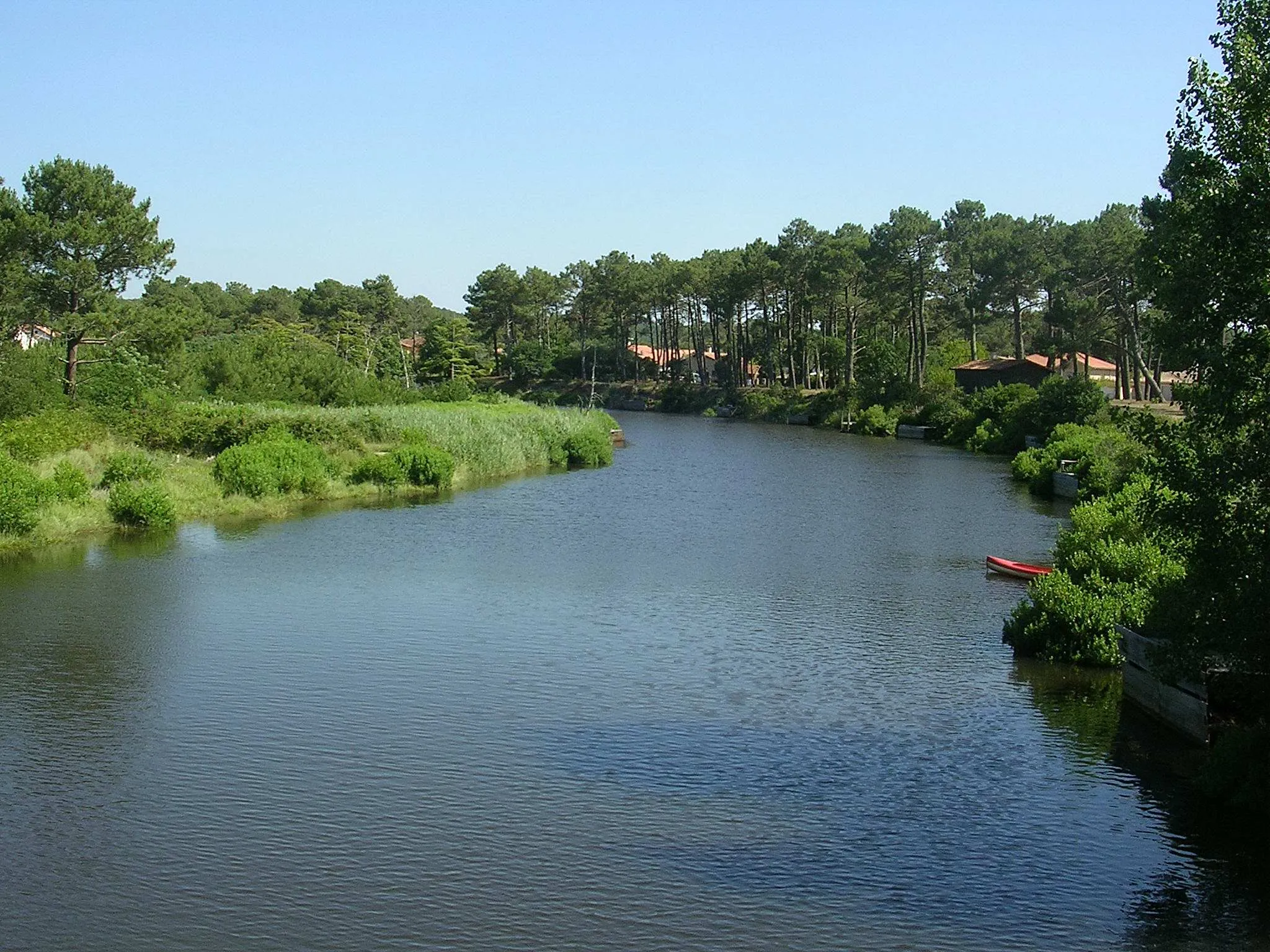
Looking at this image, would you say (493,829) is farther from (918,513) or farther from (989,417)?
(989,417)

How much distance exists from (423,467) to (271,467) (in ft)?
22.5

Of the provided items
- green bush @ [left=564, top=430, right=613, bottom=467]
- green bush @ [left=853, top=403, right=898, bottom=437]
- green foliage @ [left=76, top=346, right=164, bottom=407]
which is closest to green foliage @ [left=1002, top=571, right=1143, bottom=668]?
green foliage @ [left=76, top=346, right=164, bottom=407]

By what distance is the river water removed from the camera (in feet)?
38.4

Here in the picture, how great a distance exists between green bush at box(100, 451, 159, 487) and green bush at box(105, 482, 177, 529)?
183 centimetres

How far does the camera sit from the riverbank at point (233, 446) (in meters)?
32.9

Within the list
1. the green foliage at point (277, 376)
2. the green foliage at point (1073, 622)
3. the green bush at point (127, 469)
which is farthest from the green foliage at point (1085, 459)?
the green foliage at point (277, 376)

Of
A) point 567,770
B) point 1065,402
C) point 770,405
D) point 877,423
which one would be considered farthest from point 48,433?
point 770,405

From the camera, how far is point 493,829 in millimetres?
13625

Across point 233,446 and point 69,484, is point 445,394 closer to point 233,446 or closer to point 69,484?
point 233,446

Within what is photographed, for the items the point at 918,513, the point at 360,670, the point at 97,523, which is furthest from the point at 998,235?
the point at 360,670

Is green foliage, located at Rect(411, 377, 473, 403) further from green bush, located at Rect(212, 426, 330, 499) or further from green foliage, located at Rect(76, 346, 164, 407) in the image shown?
green bush, located at Rect(212, 426, 330, 499)

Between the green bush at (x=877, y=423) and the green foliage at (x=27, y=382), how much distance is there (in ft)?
177

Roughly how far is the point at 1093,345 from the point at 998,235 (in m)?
19.2

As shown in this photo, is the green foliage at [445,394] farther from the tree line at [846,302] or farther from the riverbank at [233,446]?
the tree line at [846,302]
